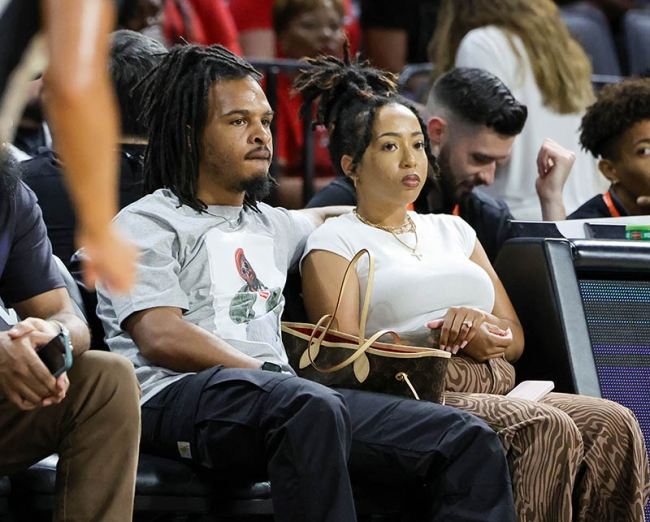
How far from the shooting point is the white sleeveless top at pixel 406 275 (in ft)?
8.11

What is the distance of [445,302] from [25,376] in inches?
43.2

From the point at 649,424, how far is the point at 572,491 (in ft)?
1.43

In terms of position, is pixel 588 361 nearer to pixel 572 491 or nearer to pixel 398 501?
pixel 572 491

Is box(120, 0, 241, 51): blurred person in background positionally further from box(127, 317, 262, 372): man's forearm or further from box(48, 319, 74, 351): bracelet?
box(48, 319, 74, 351): bracelet

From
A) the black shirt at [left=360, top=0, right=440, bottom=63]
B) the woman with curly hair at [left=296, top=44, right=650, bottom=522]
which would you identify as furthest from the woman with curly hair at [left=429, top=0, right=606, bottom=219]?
the black shirt at [left=360, top=0, right=440, bottom=63]

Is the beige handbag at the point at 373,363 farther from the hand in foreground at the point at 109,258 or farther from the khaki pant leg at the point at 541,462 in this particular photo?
the hand in foreground at the point at 109,258

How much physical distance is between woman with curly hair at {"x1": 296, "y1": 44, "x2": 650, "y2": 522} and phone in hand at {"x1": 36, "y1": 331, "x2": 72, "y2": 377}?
764 mm

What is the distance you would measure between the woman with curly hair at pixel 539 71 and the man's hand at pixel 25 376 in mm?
2342

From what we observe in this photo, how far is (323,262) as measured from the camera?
2.48 m

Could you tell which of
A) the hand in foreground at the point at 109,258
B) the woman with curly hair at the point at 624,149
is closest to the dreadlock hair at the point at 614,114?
the woman with curly hair at the point at 624,149

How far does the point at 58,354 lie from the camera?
69.9 inches

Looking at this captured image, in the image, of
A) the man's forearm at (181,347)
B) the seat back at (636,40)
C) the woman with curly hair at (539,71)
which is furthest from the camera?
the seat back at (636,40)

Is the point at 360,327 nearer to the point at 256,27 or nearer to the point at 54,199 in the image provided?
the point at 54,199

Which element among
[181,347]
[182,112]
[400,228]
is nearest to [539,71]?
[400,228]
